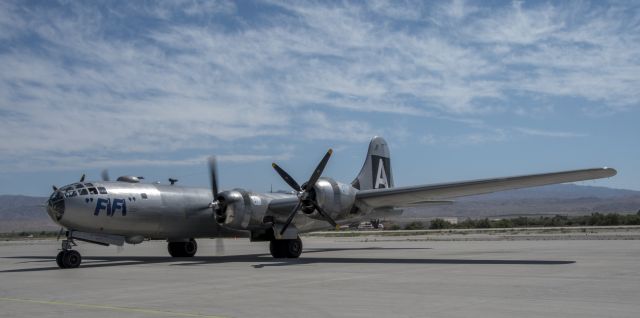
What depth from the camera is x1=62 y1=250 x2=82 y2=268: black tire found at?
66.5ft

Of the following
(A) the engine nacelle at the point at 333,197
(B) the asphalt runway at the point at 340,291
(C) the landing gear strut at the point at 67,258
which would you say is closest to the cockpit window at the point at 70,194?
(C) the landing gear strut at the point at 67,258

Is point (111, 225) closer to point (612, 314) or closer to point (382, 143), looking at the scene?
point (382, 143)

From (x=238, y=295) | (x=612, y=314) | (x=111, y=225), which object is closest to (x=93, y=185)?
(x=111, y=225)

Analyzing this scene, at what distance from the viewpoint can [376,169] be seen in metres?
30.4

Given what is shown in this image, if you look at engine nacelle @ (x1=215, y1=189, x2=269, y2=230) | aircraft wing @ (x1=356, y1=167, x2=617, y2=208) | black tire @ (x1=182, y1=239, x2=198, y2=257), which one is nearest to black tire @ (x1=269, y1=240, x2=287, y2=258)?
engine nacelle @ (x1=215, y1=189, x2=269, y2=230)

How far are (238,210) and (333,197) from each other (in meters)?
3.82

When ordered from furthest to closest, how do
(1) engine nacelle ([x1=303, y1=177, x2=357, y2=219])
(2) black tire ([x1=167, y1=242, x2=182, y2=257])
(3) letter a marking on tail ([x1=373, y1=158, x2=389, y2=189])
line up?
(3) letter a marking on tail ([x1=373, y1=158, x2=389, y2=189]), (2) black tire ([x1=167, y1=242, x2=182, y2=257]), (1) engine nacelle ([x1=303, y1=177, x2=357, y2=219])

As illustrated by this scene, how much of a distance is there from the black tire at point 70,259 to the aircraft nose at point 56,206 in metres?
1.51

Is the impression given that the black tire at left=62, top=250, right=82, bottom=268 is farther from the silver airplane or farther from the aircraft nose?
the aircraft nose

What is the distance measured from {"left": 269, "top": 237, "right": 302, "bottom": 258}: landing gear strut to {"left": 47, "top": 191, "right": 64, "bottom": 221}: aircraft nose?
802cm

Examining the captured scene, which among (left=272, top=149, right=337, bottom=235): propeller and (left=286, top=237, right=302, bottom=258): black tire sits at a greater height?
(left=272, top=149, right=337, bottom=235): propeller

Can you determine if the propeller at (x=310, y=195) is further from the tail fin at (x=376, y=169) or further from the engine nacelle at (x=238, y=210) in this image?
the tail fin at (x=376, y=169)

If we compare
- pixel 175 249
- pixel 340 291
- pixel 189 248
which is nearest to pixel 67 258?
pixel 175 249

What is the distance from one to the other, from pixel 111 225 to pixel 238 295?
12140mm
